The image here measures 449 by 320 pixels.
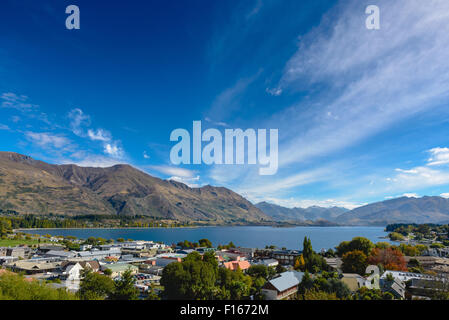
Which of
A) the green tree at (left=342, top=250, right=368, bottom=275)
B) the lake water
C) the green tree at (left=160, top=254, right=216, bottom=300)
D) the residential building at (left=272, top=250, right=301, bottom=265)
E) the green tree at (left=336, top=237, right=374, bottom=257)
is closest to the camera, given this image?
the green tree at (left=160, top=254, right=216, bottom=300)

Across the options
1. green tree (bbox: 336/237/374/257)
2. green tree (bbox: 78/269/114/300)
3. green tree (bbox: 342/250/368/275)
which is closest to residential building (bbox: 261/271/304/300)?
green tree (bbox: 78/269/114/300)

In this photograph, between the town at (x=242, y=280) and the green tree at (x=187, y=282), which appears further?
the green tree at (x=187, y=282)

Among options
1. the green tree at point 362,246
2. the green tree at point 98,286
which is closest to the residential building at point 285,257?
the green tree at point 362,246

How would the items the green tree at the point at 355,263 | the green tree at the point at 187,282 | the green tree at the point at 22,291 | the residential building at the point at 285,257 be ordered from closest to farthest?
the green tree at the point at 22,291 → the green tree at the point at 187,282 → the green tree at the point at 355,263 → the residential building at the point at 285,257

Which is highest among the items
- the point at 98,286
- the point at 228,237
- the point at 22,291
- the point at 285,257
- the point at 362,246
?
the point at 22,291

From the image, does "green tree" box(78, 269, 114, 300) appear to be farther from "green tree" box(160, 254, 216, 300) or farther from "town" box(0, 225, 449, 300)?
"green tree" box(160, 254, 216, 300)

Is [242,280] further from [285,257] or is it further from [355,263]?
[285,257]

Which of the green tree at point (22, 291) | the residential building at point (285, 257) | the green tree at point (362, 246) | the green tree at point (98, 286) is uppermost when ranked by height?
the green tree at point (22, 291)

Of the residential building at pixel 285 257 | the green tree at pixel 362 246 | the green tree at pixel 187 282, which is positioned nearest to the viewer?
the green tree at pixel 187 282

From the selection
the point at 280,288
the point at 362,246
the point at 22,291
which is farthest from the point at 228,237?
the point at 22,291

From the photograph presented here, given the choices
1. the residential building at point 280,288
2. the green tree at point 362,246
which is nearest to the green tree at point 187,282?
the residential building at point 280,288

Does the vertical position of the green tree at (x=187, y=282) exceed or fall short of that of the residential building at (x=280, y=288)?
it exceeds it

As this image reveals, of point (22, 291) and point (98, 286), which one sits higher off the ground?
point (22, 291)

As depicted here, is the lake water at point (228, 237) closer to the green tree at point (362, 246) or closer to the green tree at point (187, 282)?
the green tree at point (362, 246)
